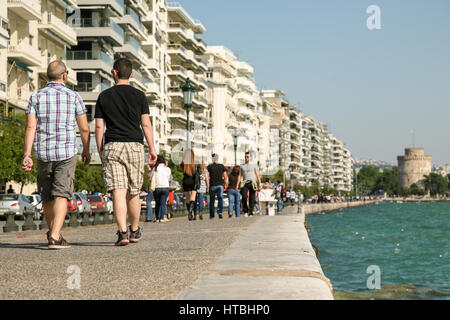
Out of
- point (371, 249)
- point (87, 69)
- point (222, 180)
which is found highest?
point (87, 69)

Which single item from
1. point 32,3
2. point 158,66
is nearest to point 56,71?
point 32,3

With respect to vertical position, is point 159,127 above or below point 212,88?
below

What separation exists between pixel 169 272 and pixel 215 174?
1563 centimetres

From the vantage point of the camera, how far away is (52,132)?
9031 millimetres

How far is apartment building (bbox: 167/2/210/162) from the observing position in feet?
306

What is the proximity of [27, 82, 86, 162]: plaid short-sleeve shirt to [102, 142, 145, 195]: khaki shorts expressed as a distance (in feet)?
1.39

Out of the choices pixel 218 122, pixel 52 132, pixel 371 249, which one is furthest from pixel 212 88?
pixel 52 132

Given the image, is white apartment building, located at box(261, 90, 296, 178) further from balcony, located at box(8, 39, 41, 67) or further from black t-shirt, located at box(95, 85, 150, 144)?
black t-shirt, located at box(95, 85, 150, 144)

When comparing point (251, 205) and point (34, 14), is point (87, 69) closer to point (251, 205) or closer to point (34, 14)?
point (34, 14)

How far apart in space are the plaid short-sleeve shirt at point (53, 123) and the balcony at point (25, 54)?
125 feet

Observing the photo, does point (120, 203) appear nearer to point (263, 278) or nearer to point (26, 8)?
point (263, 278)

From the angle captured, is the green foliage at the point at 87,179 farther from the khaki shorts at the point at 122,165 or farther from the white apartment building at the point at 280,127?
the white apartment building at the point at 280,127

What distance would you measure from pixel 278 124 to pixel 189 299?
159125 millimetres

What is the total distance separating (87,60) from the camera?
64000 millimetres
